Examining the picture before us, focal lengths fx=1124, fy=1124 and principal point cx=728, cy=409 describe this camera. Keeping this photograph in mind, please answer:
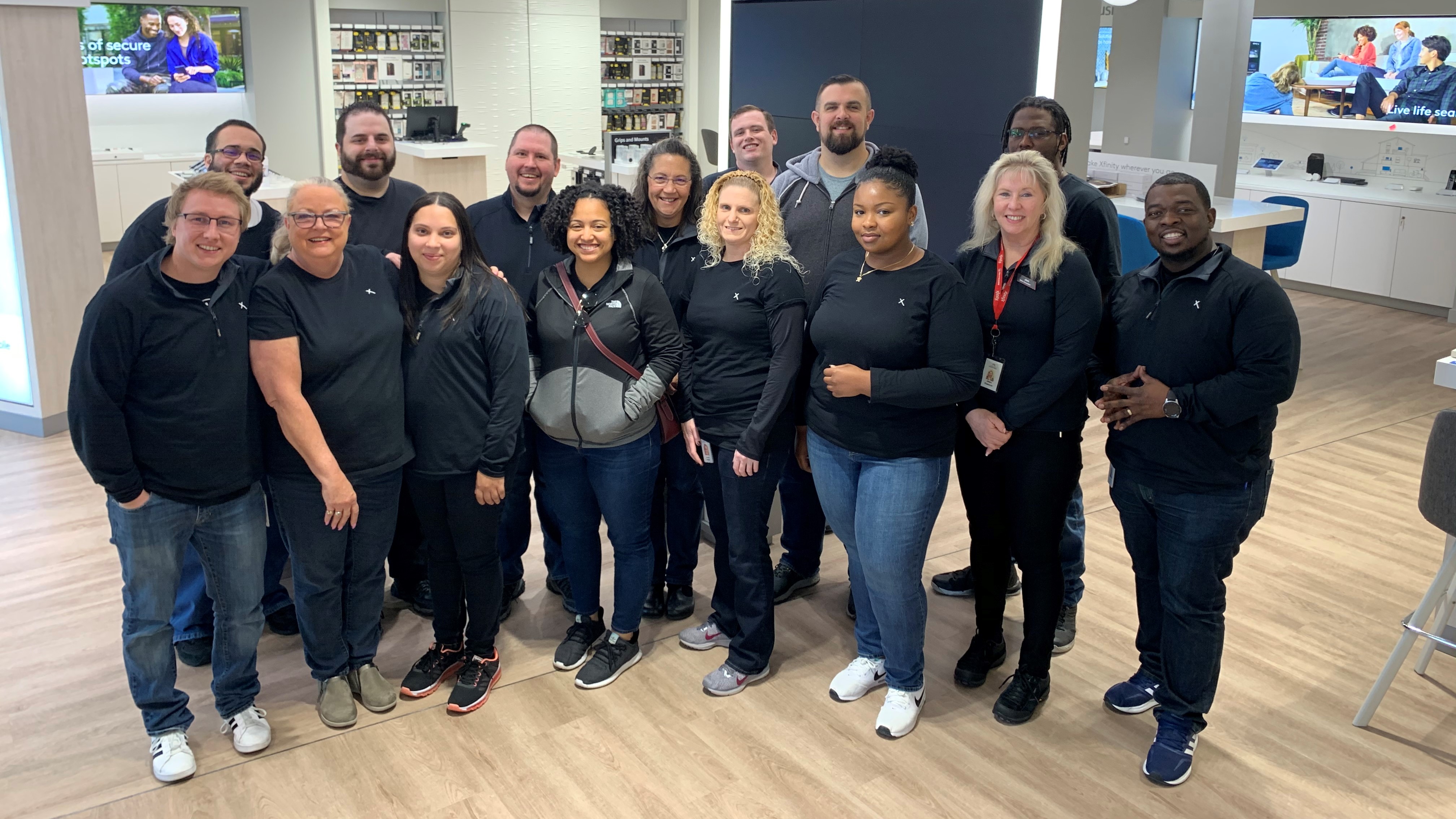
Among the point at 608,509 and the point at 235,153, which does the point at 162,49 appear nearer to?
the point at 235,153

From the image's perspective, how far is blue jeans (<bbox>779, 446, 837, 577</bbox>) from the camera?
4008 millimetres

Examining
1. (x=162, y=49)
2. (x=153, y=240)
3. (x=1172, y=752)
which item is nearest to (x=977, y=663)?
(x=1172, y=752)

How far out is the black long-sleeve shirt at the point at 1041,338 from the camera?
9.74 ft

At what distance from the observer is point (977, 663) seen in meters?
3.53

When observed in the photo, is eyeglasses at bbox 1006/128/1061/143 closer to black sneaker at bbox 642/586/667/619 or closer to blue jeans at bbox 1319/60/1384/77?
black sneaker at bbox 642/586/667/619

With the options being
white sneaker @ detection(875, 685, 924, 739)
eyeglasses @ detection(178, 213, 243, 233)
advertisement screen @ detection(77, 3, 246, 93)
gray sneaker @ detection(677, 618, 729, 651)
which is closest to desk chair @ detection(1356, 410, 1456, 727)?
white sneaker @ detection(875, 685, 924, 739)

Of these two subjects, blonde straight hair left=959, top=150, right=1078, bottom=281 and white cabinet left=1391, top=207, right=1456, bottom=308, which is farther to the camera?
white cabinet left=1391, top=207, right=1456, bottom=308

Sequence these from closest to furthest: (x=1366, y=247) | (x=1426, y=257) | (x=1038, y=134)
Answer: (x=1038, y=134) < (x=1426, y=257) < (x=1366, y=247)

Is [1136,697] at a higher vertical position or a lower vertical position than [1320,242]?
lower

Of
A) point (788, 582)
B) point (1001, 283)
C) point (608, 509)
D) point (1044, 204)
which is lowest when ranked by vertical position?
point (788, 582)

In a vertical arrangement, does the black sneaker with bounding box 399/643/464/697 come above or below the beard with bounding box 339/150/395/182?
below

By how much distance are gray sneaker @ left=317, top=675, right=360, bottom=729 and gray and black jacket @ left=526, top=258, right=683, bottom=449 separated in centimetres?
97

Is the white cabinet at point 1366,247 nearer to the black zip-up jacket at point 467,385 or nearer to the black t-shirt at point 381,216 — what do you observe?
the black t-shirt at point 381,216

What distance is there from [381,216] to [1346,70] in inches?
376
